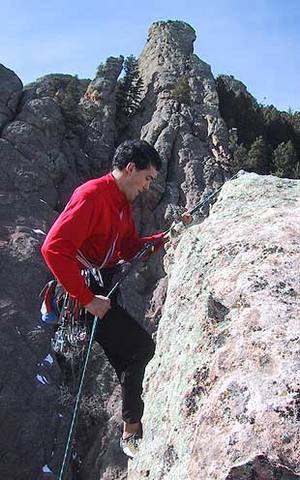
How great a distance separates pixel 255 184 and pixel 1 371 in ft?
47.1

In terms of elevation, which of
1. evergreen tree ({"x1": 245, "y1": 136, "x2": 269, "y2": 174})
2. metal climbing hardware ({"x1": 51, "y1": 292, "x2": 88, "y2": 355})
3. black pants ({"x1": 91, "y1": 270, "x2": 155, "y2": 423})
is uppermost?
metal climbing hardware ({"x1": 51, "y1": 292, "x2": 88, "y2": 355})

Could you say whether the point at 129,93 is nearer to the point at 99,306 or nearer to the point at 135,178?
the point at 135,178

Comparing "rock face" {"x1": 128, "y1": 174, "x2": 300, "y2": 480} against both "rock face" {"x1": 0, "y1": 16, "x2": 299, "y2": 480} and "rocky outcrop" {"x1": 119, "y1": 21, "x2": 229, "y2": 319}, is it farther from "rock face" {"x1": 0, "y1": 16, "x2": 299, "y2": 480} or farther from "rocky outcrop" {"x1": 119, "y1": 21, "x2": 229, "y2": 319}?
"rocky outcrop" {"x1": 119, "y1": 21, "x2": 229, "y2": 319}

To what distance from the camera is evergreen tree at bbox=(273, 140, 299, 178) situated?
24.8 meters

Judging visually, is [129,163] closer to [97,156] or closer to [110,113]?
[97,156]

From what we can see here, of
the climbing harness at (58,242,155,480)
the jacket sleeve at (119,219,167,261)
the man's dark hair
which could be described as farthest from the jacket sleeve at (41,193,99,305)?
the jacket sleeve at (119,219,167,261)

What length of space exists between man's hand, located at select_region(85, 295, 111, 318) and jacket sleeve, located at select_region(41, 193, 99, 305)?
9 cm

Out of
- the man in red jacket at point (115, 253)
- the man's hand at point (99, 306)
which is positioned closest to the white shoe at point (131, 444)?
the man in red jacket at point (115, 253)

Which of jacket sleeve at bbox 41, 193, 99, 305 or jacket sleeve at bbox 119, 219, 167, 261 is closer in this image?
jacket sleeve at bbox 41, 193, 99, 305

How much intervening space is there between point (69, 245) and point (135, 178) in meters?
0.99

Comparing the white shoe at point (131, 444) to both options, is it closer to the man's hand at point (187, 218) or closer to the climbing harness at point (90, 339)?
the climbing harness at point (90, 339)

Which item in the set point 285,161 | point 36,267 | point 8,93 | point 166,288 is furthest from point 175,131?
point 36,267

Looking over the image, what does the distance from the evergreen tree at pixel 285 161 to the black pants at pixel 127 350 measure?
1981 cm

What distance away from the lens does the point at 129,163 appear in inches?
214
